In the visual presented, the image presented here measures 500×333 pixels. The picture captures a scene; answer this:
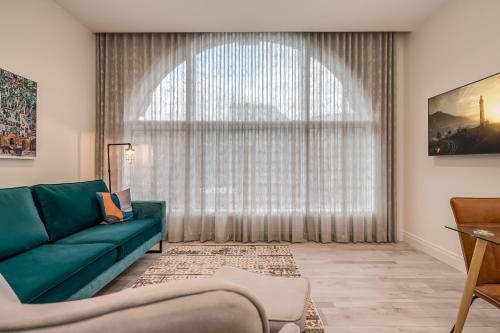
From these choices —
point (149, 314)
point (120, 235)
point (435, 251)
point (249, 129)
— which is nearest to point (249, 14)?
point (249, 129)

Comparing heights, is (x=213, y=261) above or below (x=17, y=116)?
below

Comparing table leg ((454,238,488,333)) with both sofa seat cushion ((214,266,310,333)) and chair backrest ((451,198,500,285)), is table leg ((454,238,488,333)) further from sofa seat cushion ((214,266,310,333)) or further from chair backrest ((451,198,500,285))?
sofa seat cushion ((214,266,310,333))

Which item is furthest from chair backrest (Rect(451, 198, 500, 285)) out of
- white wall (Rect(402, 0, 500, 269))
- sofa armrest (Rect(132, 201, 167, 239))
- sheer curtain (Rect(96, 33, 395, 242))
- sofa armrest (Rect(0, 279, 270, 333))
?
sofa armrest (Rect(132, 201, 167, 239))

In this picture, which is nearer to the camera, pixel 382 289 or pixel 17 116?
pixel 382 289

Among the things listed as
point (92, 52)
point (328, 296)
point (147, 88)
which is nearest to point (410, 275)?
point (328, 296)

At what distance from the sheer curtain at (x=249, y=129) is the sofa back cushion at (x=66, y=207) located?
3.45 feet

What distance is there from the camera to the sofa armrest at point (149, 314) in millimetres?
326

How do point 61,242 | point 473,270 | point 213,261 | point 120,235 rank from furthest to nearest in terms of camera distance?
point 213,261
point 120,235
point 61,242
point 473,270

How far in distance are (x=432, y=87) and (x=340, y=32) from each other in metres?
1.43

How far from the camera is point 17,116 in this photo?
8.80 ft

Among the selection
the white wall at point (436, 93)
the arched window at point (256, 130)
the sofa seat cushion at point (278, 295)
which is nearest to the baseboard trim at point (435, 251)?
the white wall at point (436, 93)

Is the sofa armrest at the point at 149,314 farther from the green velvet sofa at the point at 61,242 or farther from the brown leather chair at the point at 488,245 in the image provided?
the brown leather chair at the point at 488,245

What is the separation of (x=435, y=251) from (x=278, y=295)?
9.33 ft

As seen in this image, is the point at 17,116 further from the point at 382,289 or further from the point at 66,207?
the point at 382,289
